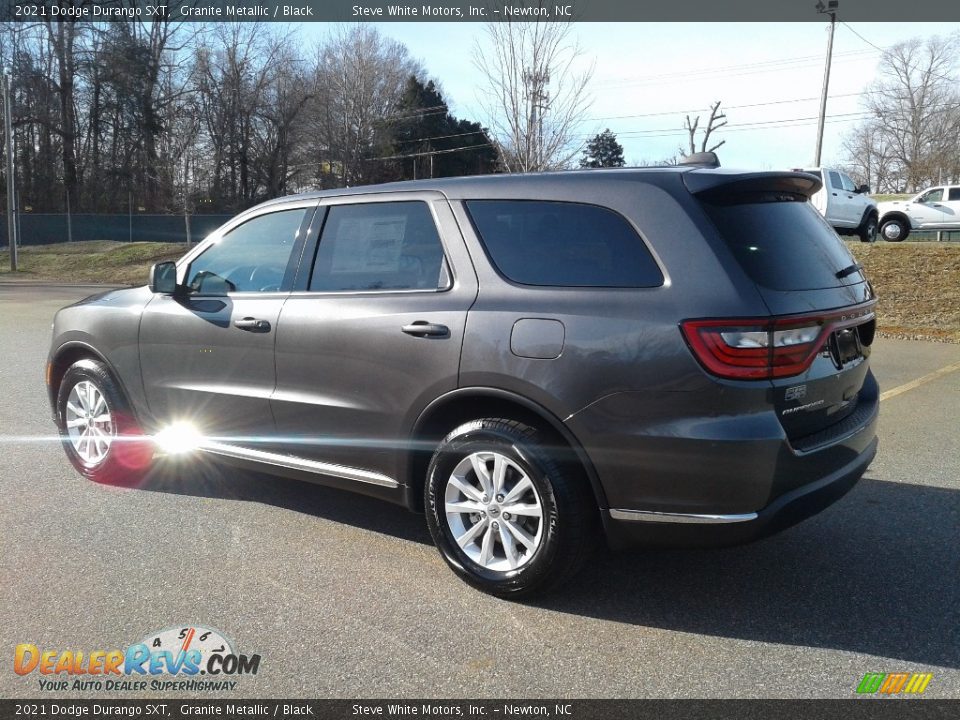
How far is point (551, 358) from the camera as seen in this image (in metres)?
3.41

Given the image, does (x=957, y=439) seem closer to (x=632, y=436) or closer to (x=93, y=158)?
(x=632, y=436)

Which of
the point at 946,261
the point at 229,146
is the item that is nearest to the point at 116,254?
the point at 229,146

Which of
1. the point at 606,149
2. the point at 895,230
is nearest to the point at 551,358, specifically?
the point at 895,230

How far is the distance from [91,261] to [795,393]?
110 feet

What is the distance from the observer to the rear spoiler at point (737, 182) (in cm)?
344

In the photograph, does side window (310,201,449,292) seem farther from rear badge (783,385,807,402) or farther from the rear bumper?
rear badge (783,385,807,402)

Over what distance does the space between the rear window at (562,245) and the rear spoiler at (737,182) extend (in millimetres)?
327

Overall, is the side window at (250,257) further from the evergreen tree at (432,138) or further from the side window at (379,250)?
the evergreen tree at (432,138)

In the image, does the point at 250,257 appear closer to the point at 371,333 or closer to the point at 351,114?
the point at 371,333

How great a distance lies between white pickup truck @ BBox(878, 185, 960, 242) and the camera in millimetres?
21609

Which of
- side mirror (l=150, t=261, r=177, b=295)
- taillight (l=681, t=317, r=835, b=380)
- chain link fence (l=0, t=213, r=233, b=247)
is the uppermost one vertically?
chain link fence (l=0, t=213, r=233, b=247)

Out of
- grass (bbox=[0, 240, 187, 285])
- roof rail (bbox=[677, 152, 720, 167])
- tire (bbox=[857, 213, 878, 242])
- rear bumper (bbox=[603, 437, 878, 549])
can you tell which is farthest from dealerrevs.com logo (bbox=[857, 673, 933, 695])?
grass (bbox=[0, 240, 187, 285])

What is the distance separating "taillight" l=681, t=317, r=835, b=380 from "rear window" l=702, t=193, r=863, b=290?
216 mm

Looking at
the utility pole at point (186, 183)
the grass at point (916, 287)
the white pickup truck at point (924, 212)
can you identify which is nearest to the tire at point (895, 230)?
the white pickup truck at point (924, 212)
